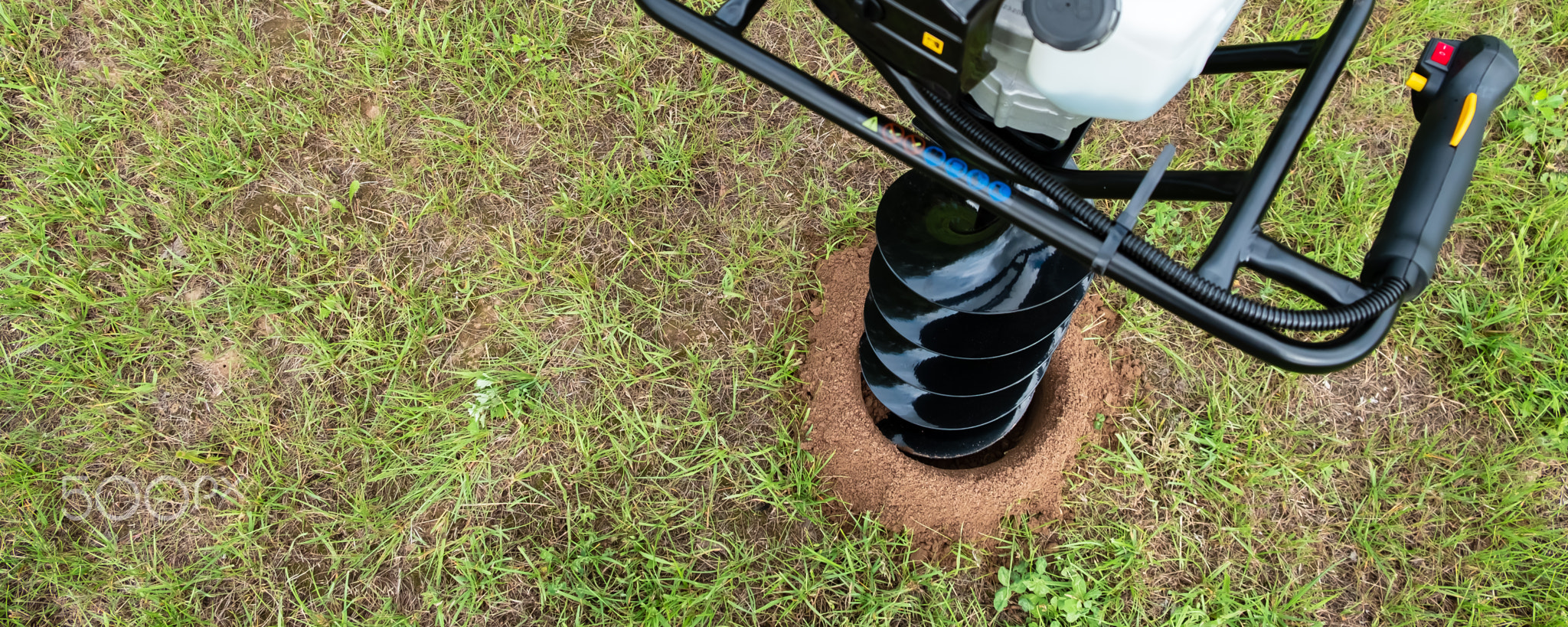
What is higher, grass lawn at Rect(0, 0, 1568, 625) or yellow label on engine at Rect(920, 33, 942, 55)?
yellow label on engine at Rect(920, 33, 942, 55)

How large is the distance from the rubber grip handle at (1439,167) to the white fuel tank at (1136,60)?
12.3 inches

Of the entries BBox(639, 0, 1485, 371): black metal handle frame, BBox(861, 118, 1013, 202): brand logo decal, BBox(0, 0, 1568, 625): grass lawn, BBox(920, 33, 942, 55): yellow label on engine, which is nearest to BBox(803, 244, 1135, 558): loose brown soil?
BBox(0, 0, 1568, 625): grass lawn

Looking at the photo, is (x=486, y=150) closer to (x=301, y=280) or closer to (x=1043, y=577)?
(x=301, y=280)

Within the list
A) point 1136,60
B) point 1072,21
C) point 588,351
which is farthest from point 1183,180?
point 588,351

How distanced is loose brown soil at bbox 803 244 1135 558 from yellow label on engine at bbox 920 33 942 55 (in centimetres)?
119

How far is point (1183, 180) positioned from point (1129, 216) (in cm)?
25

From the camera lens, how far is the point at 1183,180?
1132mm

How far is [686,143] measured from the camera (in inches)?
95.0

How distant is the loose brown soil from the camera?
201 centimetres

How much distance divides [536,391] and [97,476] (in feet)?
4.00

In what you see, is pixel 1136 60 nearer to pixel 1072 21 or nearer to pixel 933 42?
pixel 1072 21

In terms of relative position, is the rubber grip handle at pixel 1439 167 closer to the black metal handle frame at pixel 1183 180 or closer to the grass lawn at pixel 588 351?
the black metal handle frame at pixel 1183 180

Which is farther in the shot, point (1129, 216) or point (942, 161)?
point (942, 161)

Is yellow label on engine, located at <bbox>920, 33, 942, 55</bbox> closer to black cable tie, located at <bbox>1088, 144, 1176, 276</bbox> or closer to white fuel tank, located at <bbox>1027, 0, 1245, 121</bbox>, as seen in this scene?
white fuel tank, located at <bbox>1027, 0, 1245, 121</bbox>
